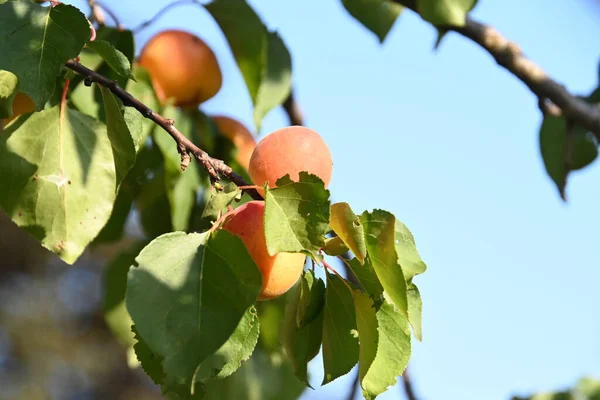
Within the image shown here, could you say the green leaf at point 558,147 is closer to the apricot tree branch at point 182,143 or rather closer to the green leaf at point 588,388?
the green leaf at point 588,388

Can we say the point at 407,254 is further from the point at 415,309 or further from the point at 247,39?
the point at 247,39

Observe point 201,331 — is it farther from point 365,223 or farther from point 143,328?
point 365,223

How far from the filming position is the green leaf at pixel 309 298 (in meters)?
0.72

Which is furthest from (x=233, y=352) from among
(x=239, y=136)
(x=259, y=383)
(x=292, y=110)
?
(x=292, y=110)

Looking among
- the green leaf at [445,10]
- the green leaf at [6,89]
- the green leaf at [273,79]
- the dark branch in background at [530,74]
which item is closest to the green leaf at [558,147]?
the dark branch in background at [530,74]

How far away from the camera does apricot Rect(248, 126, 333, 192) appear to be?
2.32ft

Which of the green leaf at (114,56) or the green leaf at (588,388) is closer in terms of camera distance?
the green leaf at (114,56)

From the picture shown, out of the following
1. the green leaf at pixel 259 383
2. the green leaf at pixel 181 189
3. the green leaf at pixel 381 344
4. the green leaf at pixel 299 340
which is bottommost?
the green leaf at pixel 259 383

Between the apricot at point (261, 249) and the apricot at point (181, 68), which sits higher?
the apricot at point (261, 249)

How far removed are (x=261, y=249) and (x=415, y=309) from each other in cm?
14

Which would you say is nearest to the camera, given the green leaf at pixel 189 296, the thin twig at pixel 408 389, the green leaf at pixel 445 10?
the green leaf at pixel 189 296

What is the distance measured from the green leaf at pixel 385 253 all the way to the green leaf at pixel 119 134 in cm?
25

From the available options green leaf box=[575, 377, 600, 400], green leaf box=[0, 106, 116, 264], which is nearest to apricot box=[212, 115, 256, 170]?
green leaf box=[0, 106, 116, 264]

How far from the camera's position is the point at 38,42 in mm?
669
